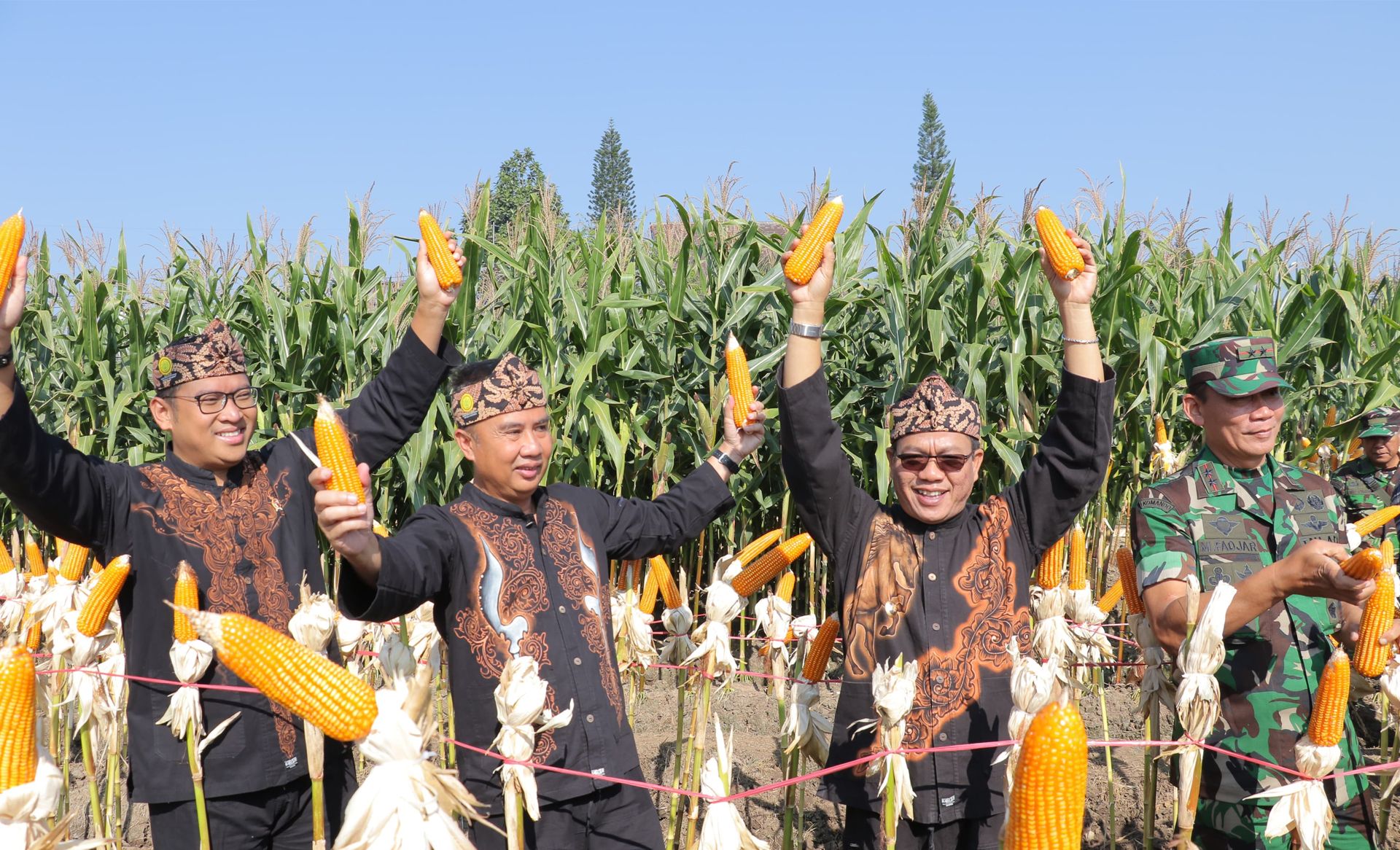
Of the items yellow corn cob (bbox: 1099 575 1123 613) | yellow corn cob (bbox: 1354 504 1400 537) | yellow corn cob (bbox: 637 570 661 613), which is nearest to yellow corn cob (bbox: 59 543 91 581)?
yellow corn cob (bbox: 637 570 661 613)

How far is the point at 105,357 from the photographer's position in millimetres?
8164

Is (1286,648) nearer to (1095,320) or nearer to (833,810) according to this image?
(833,810)

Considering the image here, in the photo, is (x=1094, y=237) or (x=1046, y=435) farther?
(x=1094, y=237)

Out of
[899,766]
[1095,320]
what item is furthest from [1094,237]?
[899,766]

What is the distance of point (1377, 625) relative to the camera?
2.69 metres

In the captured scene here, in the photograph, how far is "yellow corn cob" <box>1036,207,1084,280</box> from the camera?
297cm

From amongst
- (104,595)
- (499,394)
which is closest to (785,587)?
(499,394)

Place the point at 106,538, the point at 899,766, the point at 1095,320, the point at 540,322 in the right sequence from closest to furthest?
the point at 899,766
the point at 106,538
the point at 1095,320
the point at 540,322

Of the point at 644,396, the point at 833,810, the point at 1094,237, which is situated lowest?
the point at 833,810

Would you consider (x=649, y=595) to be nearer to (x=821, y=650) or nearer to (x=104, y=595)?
(x=821, y=650)

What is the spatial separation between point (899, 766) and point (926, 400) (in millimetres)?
977

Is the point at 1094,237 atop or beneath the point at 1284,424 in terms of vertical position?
atop

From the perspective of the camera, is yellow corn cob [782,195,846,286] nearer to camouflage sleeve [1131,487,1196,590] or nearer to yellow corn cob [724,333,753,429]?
yellow corn cob [724,333,753,429]

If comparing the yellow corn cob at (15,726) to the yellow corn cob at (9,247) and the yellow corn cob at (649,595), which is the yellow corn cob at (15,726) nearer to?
the yellow corn cob at (9,247)
